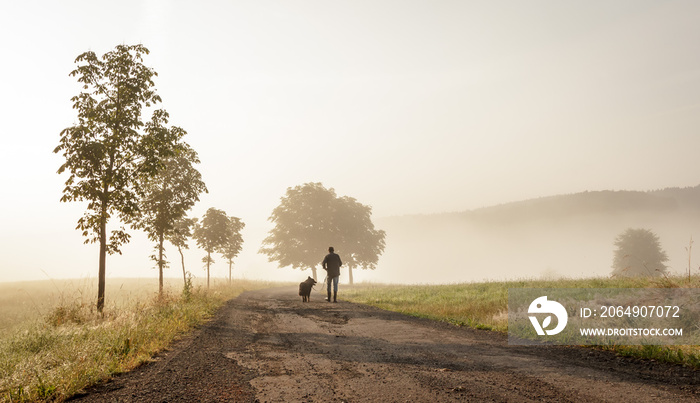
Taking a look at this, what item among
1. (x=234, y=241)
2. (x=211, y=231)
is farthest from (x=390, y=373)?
(x=234, y=241)

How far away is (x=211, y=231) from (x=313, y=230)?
1560 centimetres

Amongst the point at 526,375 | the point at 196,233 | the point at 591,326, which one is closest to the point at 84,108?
the point at 526,375

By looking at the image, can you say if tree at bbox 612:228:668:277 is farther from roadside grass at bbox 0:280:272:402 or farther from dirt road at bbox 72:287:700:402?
roadside grass at bbox 0:280:272:402

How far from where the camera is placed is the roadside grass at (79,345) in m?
5.08

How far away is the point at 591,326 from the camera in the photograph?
27.2ft

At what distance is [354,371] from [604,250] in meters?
215

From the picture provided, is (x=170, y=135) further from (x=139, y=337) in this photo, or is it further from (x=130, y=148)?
(x=139, y=337)

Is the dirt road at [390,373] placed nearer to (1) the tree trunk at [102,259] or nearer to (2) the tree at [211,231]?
(1) the tree trunk at [102,259]

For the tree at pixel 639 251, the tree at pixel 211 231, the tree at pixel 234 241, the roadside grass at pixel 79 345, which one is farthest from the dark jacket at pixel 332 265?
the tree at pixel 639 251

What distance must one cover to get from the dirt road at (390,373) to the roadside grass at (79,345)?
1.29ft

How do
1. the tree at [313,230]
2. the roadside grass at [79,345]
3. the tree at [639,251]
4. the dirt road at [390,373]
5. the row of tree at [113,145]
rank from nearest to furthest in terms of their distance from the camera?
1. the dirt road at [390,373]
2. the roadside grass at [79,345]
3. the row of tree at [113,145]
4. the tree at [313,230]
5. the tree at [639,251]

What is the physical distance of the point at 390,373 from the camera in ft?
18.0

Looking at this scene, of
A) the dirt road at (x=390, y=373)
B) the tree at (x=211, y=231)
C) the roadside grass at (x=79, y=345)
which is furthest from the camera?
the tree at (x=211, y=231)

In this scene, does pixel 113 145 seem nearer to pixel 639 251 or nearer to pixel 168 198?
pixel 168 198
